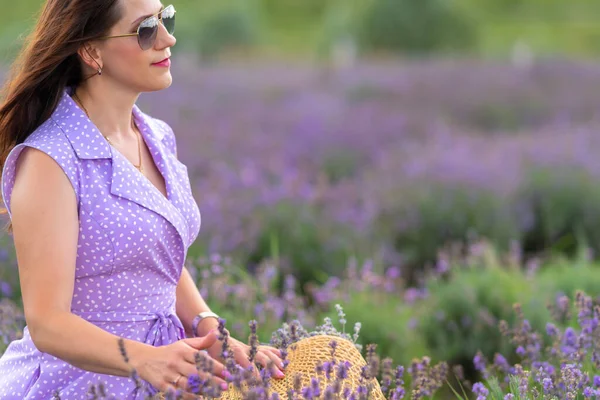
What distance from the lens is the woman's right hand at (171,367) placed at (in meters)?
1.90

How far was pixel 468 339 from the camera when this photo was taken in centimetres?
400

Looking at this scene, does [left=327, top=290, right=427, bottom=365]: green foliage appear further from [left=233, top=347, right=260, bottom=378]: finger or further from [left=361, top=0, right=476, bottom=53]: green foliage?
[left=361, top=0, right=476, bottom=53]: green foliage

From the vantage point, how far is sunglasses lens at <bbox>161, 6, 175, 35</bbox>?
227 cm

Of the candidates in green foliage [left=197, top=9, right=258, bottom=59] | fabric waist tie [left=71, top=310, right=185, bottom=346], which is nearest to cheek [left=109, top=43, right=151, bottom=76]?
fabric waist tie [left=71, top=310, right=185, bottom=346]

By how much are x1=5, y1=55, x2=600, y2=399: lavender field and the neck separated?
0.79 meters

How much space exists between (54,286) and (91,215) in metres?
0.20

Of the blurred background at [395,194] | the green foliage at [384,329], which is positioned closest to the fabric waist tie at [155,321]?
the blurred background at [395,194]

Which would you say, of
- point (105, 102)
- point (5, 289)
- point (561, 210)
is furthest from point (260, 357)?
point (561, 210)

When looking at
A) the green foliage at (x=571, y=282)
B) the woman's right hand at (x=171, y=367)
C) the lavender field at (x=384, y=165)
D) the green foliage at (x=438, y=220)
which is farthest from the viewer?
the green foliage at (x=438, y=220)

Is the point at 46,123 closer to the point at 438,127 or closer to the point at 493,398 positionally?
the point at 493,398

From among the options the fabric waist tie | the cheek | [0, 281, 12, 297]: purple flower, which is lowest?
[0, 281, 12, 297]: purple flower

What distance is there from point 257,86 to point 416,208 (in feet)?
20.5

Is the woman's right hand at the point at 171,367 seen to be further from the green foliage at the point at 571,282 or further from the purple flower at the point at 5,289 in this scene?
the green foliage at the point at 571,282

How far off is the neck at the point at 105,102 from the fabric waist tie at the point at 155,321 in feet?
1.45
